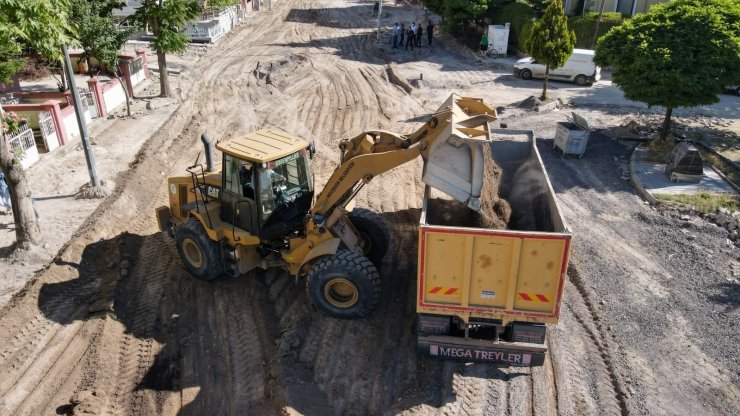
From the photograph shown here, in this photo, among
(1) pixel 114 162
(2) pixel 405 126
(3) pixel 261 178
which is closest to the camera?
(3) pixel 261 178

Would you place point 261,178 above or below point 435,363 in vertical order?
above

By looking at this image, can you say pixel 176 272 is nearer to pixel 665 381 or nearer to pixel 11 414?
pixel 11 414

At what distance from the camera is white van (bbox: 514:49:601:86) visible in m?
24.1

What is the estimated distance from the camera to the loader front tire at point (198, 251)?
9.15m

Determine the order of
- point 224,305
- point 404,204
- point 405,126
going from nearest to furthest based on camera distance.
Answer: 1. point 224,305
2. point 404,204
3. point 405,126

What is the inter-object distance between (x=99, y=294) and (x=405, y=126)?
38.2ft

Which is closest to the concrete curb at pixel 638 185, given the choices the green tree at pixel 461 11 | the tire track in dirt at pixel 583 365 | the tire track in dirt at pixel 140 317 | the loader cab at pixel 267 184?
the tire track in dirt at pixel 583 365

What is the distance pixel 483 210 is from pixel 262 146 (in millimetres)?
3487

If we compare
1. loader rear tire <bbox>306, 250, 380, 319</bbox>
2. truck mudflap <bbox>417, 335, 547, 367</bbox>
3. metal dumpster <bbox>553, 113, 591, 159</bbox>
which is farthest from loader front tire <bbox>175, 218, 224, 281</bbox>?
metal dumpster <bbox>553, 113, 591, 159</bbox>

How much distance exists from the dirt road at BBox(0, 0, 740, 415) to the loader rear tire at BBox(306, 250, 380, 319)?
31cm

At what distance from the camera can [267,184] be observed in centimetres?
843

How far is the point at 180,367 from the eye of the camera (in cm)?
802

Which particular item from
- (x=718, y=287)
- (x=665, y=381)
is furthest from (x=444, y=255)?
(x=718, y=287)

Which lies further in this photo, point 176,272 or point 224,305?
point 176,272
